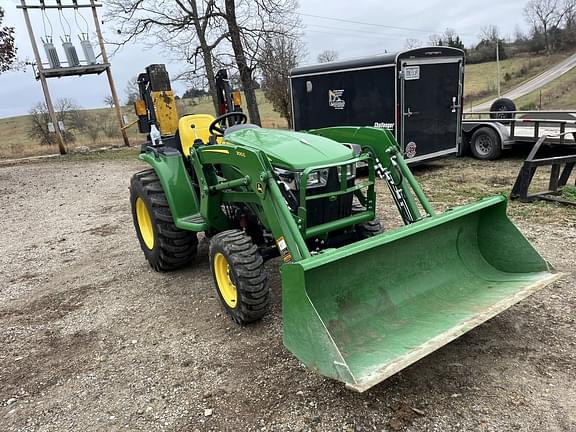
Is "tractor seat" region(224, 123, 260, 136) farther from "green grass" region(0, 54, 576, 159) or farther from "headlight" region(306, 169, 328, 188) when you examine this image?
"green grass" region(0, 54, 576, 159)

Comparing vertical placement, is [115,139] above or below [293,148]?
below

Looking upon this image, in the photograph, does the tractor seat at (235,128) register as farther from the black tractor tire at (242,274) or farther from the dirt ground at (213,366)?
the dirt ground at (213,366)

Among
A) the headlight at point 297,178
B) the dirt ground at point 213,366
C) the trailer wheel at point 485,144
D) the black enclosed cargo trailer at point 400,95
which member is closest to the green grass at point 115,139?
the black enclosed cargo trailer at point 400,95

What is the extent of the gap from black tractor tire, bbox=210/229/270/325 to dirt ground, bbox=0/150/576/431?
0.18m

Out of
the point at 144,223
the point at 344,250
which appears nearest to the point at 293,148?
the point at 344,250

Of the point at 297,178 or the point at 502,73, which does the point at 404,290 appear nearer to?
the point at 297,178

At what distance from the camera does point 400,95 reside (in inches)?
324

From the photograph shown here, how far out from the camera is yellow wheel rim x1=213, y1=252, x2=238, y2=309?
3605mm

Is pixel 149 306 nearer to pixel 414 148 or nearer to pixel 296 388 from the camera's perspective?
pixel 296 388

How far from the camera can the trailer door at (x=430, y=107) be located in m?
8.38

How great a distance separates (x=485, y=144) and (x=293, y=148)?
751 centimetres

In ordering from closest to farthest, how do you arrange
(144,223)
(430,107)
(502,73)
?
(144,223) → (430,107) → (502,73)

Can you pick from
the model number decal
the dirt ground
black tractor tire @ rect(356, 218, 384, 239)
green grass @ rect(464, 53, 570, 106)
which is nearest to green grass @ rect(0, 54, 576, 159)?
green grass @ rect(464, 53, 570, 106)

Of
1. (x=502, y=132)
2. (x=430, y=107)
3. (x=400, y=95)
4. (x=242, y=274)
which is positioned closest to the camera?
(x=242, y=274)
